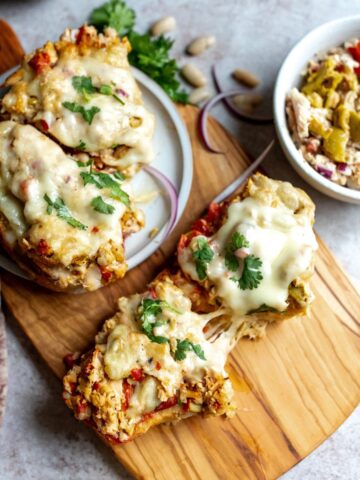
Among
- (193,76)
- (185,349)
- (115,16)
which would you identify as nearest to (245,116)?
(193,76)

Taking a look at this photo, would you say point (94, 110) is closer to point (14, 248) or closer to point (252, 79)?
point (14, 248)

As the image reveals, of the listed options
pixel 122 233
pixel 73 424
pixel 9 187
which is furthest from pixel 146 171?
pixel 73 424

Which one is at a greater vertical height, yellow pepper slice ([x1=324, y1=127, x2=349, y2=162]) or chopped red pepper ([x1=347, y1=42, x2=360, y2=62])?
chopped red pepper ([x1=347, y1=42, x2=360, y2=62])

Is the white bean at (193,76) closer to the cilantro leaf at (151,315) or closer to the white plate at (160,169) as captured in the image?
the white plate at (160,169)

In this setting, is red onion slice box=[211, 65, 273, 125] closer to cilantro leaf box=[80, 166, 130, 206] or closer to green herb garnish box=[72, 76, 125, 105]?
green herb garnish box=[72, 76, 125, 105]

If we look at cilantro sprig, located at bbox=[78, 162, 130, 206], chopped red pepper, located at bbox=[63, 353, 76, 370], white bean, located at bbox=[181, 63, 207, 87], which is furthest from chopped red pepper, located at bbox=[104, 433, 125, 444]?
white bean, located at bbox=[181, 63, 207, 87]

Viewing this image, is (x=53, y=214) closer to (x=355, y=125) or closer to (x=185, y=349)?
(x=185, y=349)
